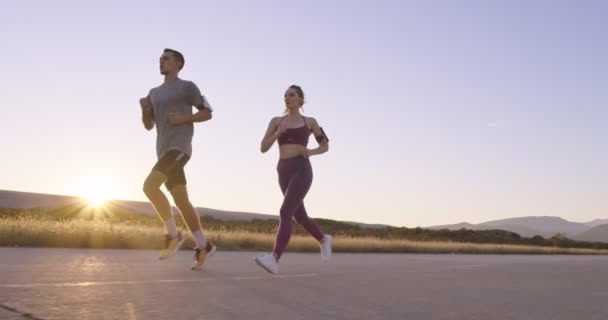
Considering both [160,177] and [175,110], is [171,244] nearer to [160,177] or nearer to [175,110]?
[160,177]

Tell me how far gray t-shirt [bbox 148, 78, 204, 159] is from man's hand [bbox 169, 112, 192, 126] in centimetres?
13

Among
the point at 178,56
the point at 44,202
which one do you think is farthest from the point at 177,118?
the point at 44,202

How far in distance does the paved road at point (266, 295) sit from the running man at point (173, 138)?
35cm

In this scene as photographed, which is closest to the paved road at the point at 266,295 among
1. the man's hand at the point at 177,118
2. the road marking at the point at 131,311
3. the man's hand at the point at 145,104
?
the road marking at the point at 131,311

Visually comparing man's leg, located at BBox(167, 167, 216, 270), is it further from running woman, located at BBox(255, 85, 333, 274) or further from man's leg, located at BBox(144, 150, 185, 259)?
running woman, located at BBox(255, 85, 333, 274)

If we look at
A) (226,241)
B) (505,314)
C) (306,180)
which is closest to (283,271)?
(306,180)

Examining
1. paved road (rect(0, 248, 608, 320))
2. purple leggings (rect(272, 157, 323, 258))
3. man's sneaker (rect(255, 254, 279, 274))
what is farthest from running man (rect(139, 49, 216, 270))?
purple leggings (rect(272, 157, 323, 258))

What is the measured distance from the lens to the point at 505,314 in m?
4.03

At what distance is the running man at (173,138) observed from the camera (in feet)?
21.9

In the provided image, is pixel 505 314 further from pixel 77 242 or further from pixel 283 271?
pixel 77 242

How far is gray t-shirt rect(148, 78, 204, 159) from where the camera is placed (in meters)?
6.72

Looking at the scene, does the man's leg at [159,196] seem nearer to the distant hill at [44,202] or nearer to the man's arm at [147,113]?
the man's arm at [147,113]

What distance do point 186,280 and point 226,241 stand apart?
34.3 feet

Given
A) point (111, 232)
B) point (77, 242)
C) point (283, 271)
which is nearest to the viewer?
point (283, 271)
